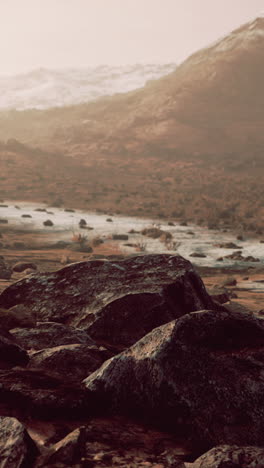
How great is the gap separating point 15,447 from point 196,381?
126 cm

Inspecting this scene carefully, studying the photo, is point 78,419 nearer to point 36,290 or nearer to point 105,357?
point 105,357

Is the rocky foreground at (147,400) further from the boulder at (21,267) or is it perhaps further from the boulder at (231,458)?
the boulder at (21,267)

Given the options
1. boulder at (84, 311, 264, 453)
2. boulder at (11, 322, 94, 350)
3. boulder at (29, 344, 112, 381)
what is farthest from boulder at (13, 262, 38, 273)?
boulder at (84, 311, 264, 453)

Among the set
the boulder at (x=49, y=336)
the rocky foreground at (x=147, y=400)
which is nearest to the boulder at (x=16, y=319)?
the boulder at (x=49, y=336)

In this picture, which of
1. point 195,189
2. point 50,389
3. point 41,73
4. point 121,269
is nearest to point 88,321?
point 121,269

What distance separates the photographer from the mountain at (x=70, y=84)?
10319cm

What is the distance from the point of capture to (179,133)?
213ft

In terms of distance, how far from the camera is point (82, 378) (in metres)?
4.26

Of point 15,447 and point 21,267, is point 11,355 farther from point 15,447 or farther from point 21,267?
point 21,267

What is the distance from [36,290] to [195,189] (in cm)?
3895

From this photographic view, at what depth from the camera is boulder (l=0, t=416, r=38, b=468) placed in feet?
9.14

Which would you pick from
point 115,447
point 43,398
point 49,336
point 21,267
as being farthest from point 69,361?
point 21,267

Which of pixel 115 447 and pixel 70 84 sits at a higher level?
pixel 70 84

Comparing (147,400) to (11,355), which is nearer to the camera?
(147,400)
